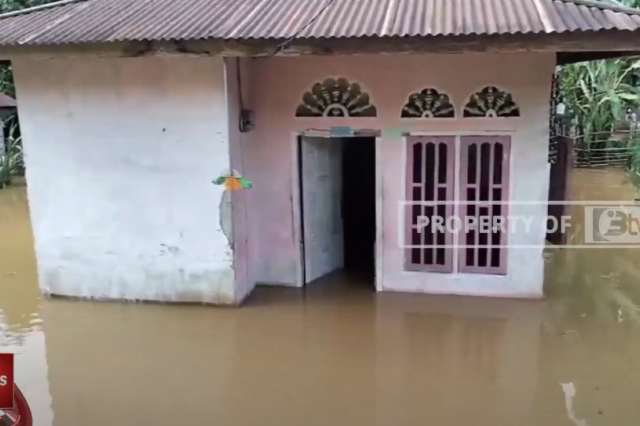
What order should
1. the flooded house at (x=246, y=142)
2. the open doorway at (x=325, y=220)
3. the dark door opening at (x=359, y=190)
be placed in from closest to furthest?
the flooded house at (x=246, y=142) < the open doorway at (x=325, y=220) < the dark door opening at (x=359, y=190)

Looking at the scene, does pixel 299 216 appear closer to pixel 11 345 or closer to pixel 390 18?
pixel 390 18

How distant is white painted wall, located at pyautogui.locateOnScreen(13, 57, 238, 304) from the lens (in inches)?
231

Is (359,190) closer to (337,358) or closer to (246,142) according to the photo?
(246,142)

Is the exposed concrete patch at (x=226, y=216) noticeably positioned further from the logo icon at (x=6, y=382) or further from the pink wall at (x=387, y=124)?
the logo icon at (x=6, y=382)

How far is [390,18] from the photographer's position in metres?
5.45

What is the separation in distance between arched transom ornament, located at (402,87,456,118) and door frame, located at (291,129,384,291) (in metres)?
0.41

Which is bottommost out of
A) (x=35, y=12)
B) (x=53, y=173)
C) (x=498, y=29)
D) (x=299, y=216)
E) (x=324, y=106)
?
(x=299, y=216)

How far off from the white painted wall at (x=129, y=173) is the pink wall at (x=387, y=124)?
25.9 inches

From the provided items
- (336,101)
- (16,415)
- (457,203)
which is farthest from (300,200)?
(16,415)

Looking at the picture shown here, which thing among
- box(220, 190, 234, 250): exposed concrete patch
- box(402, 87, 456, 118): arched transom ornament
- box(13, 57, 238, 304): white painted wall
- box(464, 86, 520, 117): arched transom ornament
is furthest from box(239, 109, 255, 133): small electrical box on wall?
box(464, 86, 520, 117): arched transom ornament

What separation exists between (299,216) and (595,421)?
3.54 m

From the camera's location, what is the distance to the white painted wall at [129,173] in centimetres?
588

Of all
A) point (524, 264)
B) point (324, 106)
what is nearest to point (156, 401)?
point (324, 106)

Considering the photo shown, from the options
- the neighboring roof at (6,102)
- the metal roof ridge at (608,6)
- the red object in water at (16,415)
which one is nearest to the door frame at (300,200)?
the metal roof ridge at (608,6)
